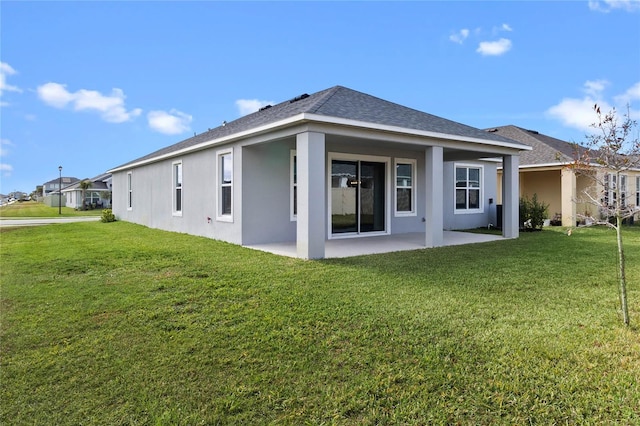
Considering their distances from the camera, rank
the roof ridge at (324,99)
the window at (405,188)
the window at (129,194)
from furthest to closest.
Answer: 1. the window at (129,194)
2. the window at (405,188)
3. the roof ridge at (324,99)

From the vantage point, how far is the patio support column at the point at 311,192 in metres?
7.34

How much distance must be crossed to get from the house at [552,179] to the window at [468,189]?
9.80ft

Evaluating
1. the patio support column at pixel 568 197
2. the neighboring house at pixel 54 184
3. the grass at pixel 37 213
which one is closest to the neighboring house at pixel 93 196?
the grass at pixel 37 213

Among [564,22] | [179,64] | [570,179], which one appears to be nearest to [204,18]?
[179,64]

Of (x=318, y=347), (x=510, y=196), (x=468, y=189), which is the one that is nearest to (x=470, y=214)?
(x=468, y=189)

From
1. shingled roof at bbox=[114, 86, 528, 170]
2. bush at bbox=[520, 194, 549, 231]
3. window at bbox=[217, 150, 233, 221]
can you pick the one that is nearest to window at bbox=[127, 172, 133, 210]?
window at bbox=[217, 150, 233, 221]

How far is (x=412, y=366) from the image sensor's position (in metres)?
3.04

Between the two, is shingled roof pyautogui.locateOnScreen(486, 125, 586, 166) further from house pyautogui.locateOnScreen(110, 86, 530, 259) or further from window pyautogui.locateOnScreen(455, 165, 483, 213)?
house pyautogui.locateOnScreen(110, 86, 530, 259)

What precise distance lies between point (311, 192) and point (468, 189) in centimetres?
974

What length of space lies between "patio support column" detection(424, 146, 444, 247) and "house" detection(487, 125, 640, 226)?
8518mm

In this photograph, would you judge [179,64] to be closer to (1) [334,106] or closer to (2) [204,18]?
(2) [204,18]

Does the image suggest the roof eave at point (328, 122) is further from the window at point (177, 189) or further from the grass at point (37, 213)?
the grass at point (37, 213)

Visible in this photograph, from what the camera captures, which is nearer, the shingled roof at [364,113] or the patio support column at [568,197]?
the shingled roof at [364,113]

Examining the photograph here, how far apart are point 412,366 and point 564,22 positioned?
1255cm
